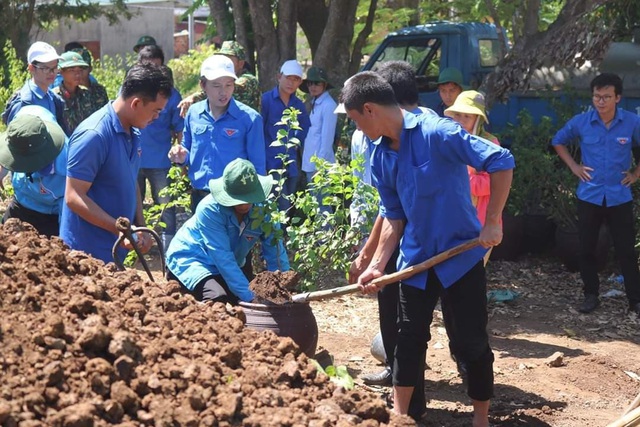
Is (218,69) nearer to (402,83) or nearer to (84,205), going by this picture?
(402,83)

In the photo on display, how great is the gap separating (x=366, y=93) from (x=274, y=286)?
1242 millimetres

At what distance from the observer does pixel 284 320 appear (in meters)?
5.27

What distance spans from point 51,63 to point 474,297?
4.89 metres

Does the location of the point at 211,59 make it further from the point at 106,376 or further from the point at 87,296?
the point at 106,376

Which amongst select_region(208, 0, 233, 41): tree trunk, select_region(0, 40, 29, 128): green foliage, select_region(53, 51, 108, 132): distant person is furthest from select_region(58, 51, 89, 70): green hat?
select_region(0, 40, 29, 128): green foliage

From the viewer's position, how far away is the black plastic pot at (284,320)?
17.2 ft

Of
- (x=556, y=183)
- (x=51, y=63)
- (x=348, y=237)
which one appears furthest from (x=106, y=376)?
(x=556, y=183)

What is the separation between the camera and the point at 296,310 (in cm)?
535

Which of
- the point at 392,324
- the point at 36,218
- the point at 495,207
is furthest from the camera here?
the point at 36,218

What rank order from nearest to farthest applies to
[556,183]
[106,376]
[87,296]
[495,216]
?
[106,376] < [87,296] < [495,216] < [556,183]

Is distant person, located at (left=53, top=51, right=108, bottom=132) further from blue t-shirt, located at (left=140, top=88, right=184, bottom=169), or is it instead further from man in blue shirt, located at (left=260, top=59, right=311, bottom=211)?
man in blue shirt, located at (left=260, top=59, right=311, bottom=211)

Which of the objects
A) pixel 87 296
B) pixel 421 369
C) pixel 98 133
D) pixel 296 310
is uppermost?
pixel 98 133

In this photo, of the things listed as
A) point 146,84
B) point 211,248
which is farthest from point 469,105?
point 146,84

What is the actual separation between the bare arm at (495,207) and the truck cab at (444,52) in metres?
7.47
